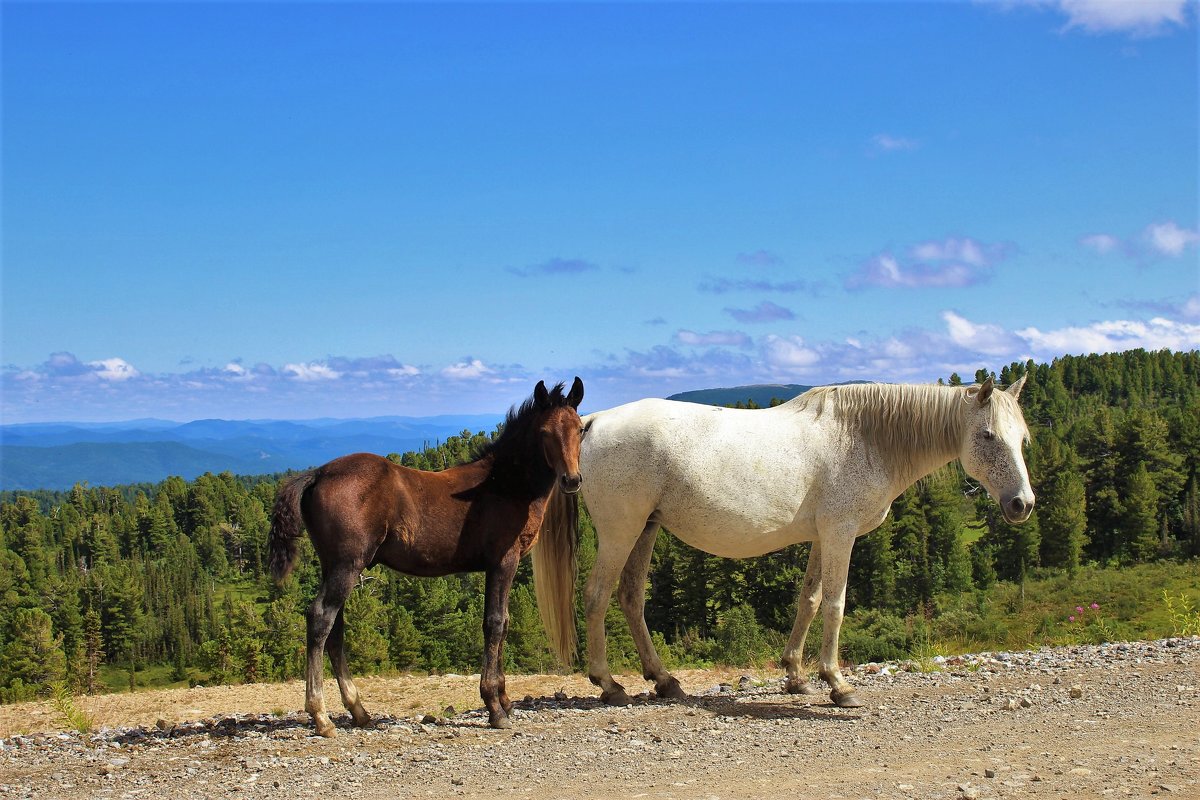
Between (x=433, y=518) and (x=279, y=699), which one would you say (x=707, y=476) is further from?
(x=279, y=699)

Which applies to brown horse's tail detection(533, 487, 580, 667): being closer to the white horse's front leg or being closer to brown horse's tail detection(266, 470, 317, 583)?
the white horse's front leg

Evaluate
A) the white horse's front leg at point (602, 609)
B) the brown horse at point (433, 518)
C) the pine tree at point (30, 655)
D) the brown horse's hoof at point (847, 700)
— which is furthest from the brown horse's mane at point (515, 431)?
the pine tree at point (30, 655)

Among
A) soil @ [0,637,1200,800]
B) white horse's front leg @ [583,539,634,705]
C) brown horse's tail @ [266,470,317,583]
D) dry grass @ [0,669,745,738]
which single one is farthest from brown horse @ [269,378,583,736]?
dry grass @ [0,669,745,738]

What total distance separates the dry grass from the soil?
8.09ft

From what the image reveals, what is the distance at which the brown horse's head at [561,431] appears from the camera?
7754mm

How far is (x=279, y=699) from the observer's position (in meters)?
12.3

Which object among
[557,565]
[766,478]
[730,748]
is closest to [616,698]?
[557,565]

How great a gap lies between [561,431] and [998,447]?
4212mm

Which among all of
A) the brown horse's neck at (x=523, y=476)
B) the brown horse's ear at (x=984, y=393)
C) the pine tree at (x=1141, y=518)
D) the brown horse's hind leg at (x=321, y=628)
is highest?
the brown horse's ear at (x=984, y=393)

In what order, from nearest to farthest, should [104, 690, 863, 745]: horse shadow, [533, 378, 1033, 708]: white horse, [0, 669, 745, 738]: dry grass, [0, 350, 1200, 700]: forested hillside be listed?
[104, 690, 863, 745]: horse shadow → [533, 378, 1033, 708]: white horse → [0, 669, 745, 738]: dry grass → [0, 350, 1200, 700]: forested hillside

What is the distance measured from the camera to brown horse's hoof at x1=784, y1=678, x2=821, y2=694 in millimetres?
9272

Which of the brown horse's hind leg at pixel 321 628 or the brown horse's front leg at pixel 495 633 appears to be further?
the brown horse's front leg at pixel 495 633

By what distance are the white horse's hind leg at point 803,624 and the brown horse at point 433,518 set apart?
2836 mm

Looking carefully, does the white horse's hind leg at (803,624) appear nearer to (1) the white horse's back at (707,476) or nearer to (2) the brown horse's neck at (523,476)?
(1) the white horse's back at (707,476)
